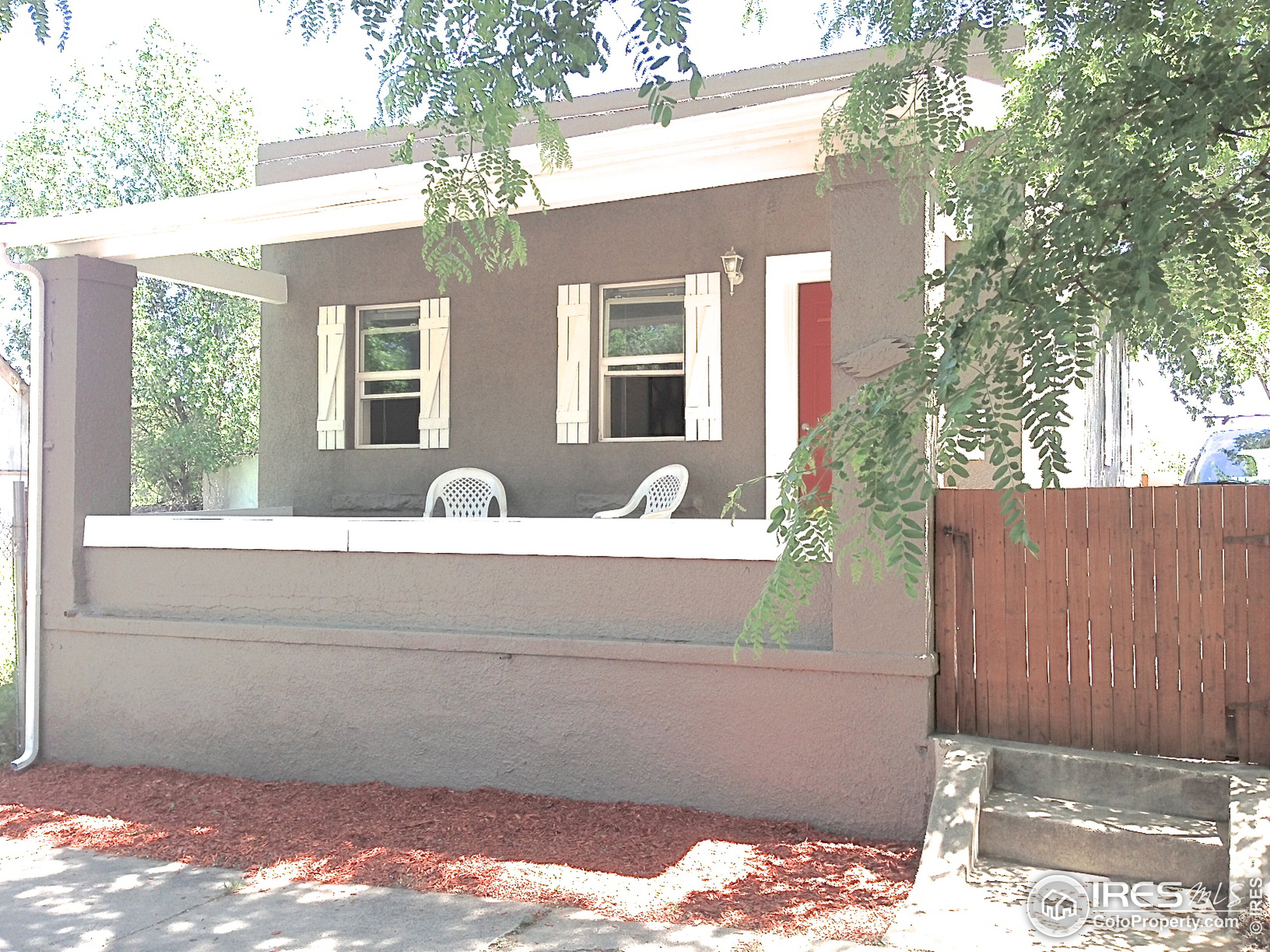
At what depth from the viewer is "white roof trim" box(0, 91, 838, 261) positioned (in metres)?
5.77

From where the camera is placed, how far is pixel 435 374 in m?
9.21

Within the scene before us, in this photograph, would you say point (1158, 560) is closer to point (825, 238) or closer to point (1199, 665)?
point (1199, 665)

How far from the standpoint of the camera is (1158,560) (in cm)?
520

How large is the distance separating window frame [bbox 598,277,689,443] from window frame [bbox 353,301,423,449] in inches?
63.9

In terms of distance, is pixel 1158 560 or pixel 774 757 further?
pixel 774 757

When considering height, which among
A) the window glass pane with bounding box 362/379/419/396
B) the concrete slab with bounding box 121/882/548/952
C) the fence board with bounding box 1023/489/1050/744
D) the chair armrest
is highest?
the window glass pane with bounding box 362/379/419/396

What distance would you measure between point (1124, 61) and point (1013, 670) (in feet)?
9.43

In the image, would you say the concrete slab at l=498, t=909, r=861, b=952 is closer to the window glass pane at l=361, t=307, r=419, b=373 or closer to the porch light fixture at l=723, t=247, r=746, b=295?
the porch light fixture at l=723, t=247, r=746, b=295

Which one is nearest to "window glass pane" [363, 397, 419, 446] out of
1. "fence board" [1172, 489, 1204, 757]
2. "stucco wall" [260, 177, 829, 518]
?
"stucco wall" [260, 177, 829, 518]

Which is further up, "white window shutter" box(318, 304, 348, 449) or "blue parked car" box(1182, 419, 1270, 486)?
"white window shutter" box(318, 304, 348, 449)

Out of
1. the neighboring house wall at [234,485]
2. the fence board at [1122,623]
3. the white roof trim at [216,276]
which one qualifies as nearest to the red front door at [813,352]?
the fence board at [1122,623]

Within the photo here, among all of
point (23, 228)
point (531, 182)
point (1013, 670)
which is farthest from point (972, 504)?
point (23, 228)

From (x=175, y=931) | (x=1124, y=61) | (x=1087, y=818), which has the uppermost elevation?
(x=1124, y=61)

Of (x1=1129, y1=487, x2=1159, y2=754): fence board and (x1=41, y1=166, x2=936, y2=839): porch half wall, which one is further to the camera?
(x1=41, y1=166, x2=936, y2=839): porch half wall
